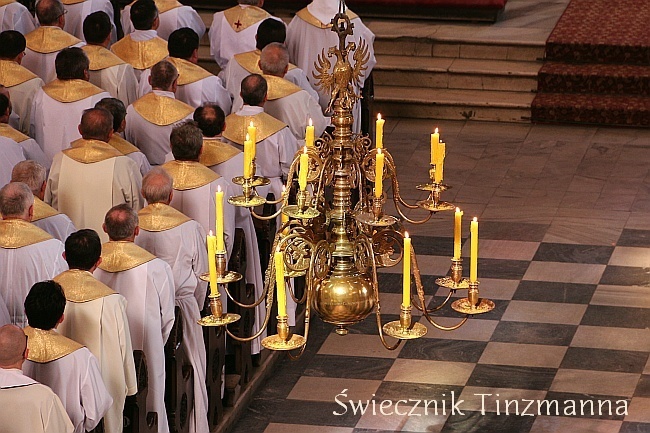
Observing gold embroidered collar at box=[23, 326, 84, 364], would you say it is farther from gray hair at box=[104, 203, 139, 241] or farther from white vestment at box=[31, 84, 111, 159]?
white vestment at box=[31, 84, 111, 159]

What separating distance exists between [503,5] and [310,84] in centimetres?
465

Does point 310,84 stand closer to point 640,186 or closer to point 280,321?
point 640,186

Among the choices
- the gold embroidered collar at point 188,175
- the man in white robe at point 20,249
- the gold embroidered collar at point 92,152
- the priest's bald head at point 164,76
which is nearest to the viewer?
the man in white robe at point 20,249

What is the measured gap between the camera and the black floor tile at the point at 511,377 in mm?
8508

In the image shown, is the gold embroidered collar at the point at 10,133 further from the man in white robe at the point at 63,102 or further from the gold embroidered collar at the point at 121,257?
the gold embroidered collar at the point at 121,257

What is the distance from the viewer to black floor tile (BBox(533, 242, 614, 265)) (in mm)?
10469

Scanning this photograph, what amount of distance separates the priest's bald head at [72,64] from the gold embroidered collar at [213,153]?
133 cm

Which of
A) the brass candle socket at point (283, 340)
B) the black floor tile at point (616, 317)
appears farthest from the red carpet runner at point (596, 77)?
the brass candle socket at point (283, 340)

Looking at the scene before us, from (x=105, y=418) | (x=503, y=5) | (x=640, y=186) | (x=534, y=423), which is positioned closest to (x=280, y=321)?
(x=105, y=418)

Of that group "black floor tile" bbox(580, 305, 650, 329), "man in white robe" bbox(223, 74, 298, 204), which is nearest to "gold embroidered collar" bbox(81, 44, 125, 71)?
"man in white robe" bbox(223, 74, 298, 204)

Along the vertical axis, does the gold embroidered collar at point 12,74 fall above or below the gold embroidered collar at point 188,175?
above

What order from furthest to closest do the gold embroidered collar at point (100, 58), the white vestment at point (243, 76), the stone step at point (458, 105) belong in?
the stone step at point (458, 105)
the gold embroidered collar at point (100, 58)
the white vestment at point (243, 76)

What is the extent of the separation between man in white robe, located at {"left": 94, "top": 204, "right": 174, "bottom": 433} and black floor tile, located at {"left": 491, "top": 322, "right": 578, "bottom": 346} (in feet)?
9.23

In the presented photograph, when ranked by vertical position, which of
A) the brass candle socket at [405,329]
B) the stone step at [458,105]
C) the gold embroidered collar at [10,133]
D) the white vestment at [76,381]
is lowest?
the stone step at [458,105]
